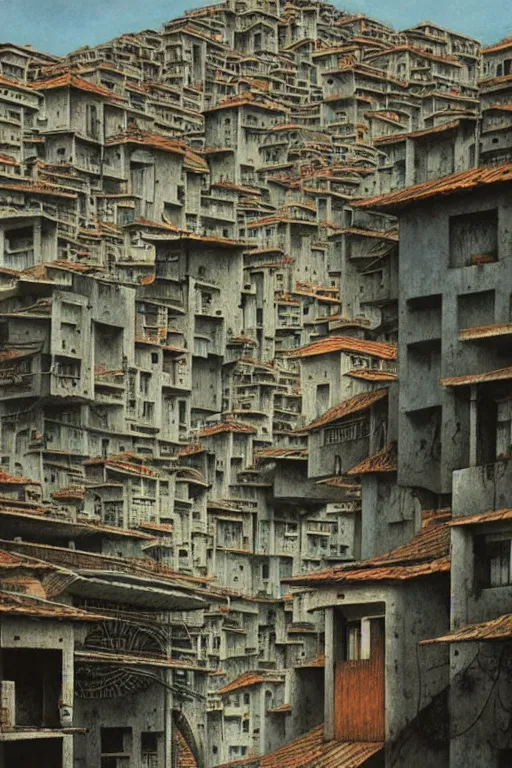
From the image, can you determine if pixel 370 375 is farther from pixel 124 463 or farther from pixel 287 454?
pixel 124 463

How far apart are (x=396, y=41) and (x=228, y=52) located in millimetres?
12773

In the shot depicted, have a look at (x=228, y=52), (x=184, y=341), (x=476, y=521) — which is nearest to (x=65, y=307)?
(x=184, y=341)

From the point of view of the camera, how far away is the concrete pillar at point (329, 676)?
158 ft

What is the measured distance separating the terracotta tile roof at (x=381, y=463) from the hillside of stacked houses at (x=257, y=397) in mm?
82

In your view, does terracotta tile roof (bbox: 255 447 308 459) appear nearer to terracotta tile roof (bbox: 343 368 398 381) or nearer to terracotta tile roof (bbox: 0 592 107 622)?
terracotta tile roof (bbox: 343 368 398 381)

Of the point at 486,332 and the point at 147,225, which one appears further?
the point at 147,225

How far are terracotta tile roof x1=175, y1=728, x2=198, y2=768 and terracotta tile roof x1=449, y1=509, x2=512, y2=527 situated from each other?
25541 mm

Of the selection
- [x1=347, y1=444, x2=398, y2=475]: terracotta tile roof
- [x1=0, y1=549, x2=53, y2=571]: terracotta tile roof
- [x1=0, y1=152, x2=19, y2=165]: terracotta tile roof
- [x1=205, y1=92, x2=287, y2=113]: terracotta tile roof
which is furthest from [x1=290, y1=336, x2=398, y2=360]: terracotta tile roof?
[x1=205, y1=92, x2=287, y2=113]: terracotta tile roof

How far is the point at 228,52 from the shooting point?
6245 inches

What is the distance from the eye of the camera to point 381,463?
56.2 meters

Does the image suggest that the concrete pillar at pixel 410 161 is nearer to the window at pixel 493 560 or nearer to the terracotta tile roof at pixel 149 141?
the window at pixel 493 560

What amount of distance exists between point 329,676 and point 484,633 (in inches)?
300

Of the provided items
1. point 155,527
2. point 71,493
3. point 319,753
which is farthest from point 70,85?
point 319,753

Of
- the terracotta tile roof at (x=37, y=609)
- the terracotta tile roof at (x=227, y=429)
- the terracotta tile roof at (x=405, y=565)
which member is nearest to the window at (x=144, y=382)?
the terracotta tile roof at (x=227, y=429)
